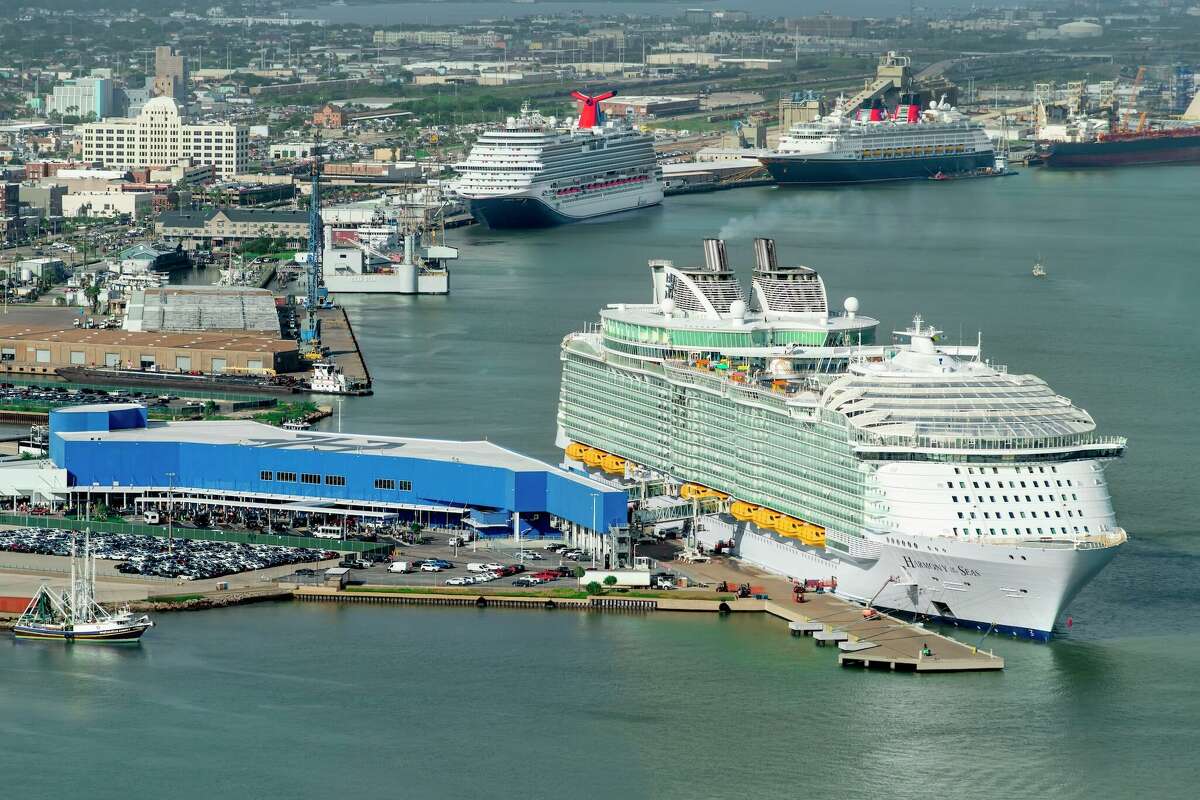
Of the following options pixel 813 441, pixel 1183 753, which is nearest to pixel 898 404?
pixel 813 441

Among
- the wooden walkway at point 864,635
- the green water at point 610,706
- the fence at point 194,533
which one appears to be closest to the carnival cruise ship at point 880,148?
the green water at point 610,706

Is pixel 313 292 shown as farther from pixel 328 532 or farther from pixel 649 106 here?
pixel 649 106

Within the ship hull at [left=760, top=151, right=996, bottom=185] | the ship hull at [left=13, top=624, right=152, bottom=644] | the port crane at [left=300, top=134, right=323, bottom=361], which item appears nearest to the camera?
the ship hull at [left=13, top=624, right=152, bottom=644]

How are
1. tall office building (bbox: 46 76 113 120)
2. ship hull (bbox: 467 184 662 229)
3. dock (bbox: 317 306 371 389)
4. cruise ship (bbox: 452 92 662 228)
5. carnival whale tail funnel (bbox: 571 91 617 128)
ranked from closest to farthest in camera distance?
dock (bbox: 317 306 371 389)
ship hull (bbox: 467 184 662 229)
cruise ship (bbox: 452 92 662 228)
carnival whale tail funnel (bbox: 571 91 617 128)
tall office building (bbox: 46 76 113 120)

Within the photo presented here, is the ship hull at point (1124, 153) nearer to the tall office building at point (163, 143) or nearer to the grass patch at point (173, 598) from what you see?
the tall office building at point (163, 143)

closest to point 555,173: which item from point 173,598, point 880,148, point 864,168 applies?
point 864,168

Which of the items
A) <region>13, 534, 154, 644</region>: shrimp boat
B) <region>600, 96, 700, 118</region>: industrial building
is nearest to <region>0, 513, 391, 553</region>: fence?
<region>13, 534, 154, 644</region>: shrimp boat

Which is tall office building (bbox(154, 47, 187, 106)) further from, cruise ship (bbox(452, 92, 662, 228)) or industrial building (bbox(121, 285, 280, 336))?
industrial building (bbox(121, 285, 280, 336))

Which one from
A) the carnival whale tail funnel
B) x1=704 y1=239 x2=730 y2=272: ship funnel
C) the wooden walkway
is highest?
x1=704 y1=239 x2=730 y2=272: ship funnel
